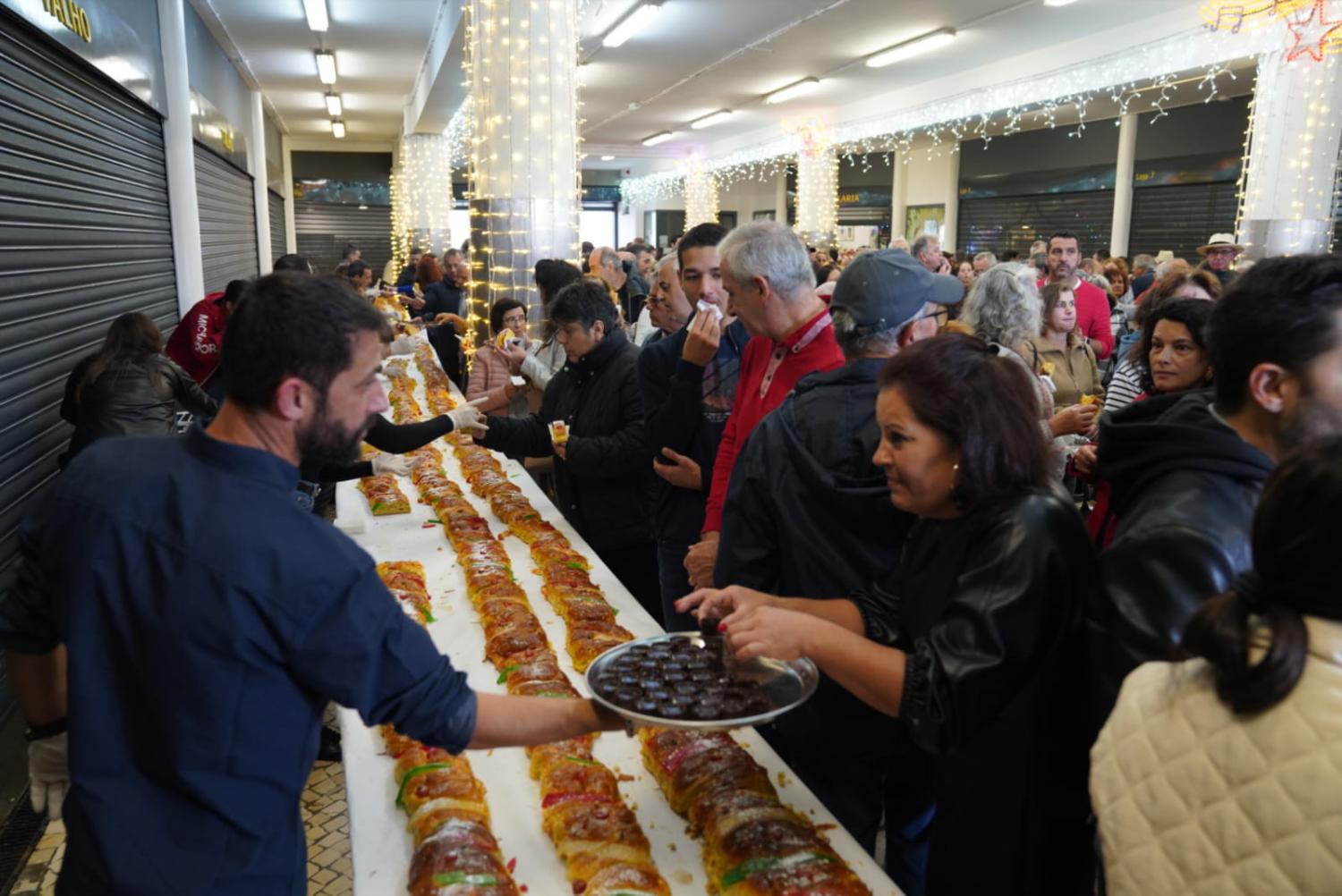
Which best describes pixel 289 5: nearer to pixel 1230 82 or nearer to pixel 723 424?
pixel 723 424

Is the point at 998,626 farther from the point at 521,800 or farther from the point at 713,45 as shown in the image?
the point at 713,45

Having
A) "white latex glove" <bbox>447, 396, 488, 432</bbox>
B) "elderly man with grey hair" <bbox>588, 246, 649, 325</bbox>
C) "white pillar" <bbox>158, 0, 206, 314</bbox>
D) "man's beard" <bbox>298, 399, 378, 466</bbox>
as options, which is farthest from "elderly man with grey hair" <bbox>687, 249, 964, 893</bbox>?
"white pillar" <bbox>158, 0, 206, 314</bbox>

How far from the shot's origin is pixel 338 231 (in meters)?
24.2

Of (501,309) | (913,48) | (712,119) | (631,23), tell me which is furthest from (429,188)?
(501,309)

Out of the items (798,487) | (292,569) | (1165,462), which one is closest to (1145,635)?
(1165,462)

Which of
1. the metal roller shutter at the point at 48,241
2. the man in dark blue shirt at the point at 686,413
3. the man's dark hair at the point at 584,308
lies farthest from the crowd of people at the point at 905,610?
the metal roller shutter at the point at 48,241

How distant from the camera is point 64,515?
123 cm

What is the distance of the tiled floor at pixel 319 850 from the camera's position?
2.73m

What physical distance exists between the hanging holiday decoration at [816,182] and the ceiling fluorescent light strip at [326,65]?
827 cm

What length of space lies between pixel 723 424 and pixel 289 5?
9.86 meters

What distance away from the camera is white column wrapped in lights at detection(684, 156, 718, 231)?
22.9 meters

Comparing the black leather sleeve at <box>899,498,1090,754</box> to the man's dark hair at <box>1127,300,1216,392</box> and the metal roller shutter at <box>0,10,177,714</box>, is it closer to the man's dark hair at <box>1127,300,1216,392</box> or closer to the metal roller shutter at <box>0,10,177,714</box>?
the man's dark hair at <box>1127,300,1216,392</box>

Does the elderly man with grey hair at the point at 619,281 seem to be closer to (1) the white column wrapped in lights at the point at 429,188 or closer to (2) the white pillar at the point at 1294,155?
(2) the white pillar at the point at 1294,155

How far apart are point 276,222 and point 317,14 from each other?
10.3 metres
